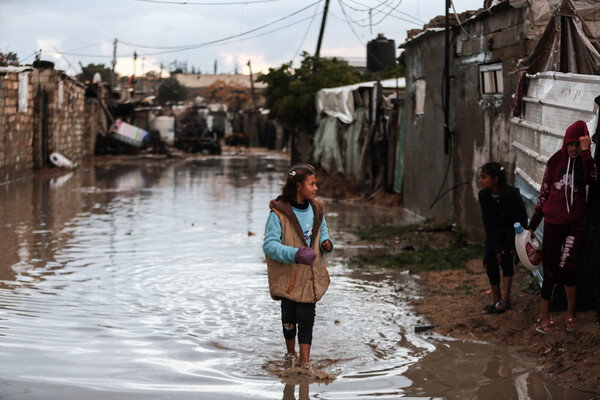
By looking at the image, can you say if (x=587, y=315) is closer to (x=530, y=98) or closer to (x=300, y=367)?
(x=300, y=367)

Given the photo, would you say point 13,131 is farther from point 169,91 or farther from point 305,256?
point 169,91

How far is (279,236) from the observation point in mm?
5441

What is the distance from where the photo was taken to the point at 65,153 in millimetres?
29406

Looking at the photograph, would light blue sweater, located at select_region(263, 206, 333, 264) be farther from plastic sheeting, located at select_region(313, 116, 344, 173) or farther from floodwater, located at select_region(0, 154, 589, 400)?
plastic sheeting, located at select_region(313, 116, 344, 173)

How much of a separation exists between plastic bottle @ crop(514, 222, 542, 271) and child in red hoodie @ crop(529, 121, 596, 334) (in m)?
0.21

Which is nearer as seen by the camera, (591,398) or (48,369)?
(591,398)

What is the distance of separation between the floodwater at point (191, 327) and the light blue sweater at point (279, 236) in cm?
85

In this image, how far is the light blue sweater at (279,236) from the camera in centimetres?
529

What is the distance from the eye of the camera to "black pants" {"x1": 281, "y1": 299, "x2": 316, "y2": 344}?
545 centimetres

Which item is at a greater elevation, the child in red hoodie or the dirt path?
the child in red hoodie

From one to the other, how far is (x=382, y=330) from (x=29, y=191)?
14529 mm

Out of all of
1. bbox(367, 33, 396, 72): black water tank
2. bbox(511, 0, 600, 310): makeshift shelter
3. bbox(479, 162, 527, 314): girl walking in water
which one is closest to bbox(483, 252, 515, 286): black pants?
bbox(479, 162, 527, 314): girl walking in water

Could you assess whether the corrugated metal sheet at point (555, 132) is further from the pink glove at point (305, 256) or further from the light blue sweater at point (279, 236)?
the pink glove at point (305, 256)

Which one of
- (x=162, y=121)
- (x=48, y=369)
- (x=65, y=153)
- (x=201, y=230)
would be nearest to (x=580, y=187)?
(x=48, y=369)
